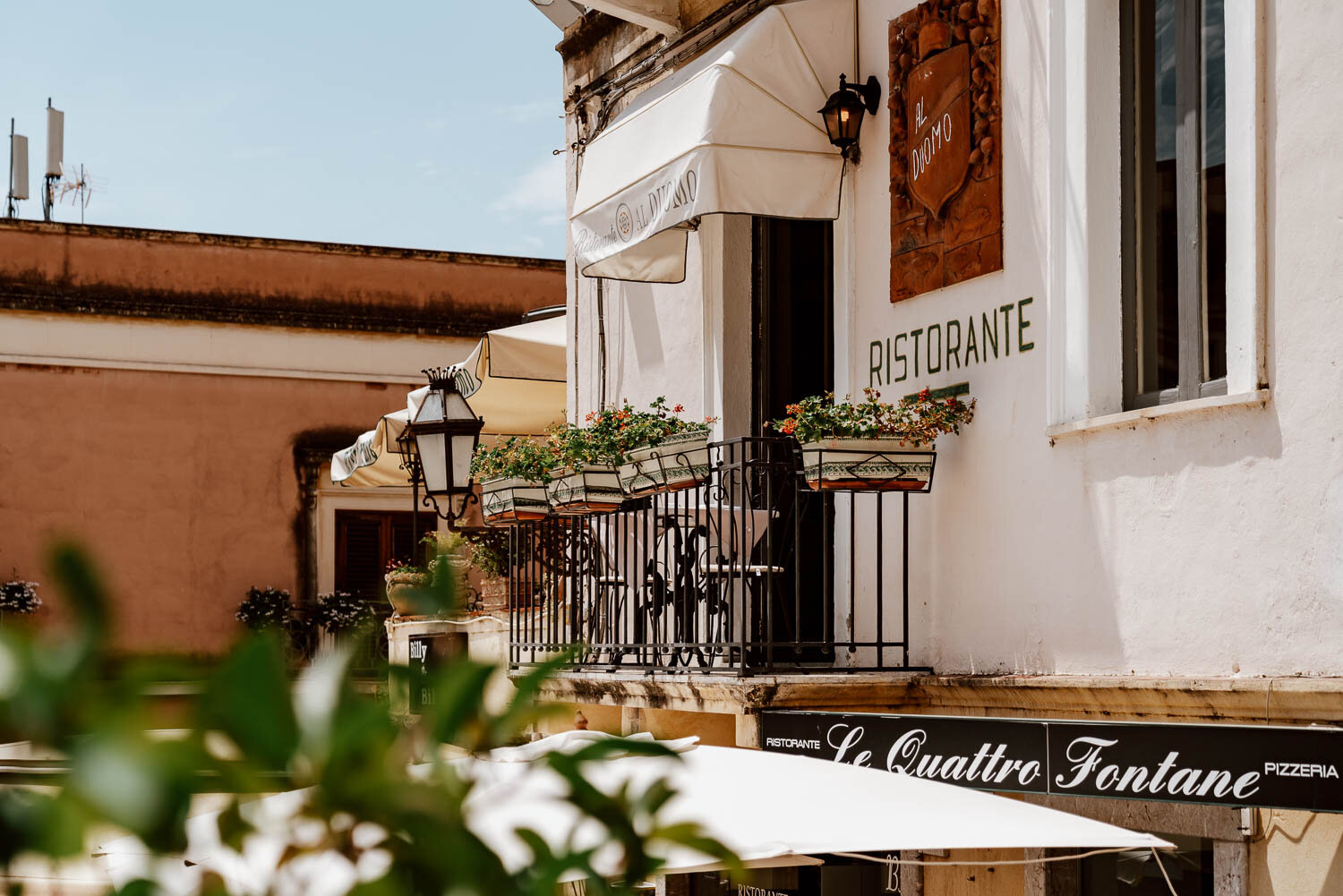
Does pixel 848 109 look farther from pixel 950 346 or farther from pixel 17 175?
pixel 17 175

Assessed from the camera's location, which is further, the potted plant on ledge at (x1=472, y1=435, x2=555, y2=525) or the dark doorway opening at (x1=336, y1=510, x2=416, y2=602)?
the dark doorway opening at (x1=336, y1=510, x2=416, y2=602)

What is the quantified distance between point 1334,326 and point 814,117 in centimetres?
356

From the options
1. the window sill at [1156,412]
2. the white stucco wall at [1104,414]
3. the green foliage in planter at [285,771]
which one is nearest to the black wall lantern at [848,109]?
the white stucco wall at [1104,414]

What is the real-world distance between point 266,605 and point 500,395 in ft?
25.4

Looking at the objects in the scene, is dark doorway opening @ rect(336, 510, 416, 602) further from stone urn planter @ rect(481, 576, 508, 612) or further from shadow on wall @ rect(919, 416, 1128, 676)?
shadow on wall @ rect(919, 416, 1128, 676)

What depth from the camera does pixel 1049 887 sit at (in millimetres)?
6957

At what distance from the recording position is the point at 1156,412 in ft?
20.3

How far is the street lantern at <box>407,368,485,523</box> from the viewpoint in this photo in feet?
33.8

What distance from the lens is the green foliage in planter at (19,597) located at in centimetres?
1945

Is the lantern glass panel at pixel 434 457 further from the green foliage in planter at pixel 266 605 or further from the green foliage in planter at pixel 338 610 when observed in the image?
the green foliage in planter at pixel 266 605

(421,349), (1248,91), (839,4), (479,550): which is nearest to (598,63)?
(839,4)

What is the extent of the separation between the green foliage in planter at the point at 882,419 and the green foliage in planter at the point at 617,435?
1244mm

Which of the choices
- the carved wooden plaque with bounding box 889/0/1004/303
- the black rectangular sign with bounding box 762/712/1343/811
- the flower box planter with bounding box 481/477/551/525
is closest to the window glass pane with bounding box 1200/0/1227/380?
the carved wooden plaque with bounding box 889/0/1004/303

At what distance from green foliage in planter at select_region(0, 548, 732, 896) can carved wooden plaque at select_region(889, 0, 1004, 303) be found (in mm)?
6493
